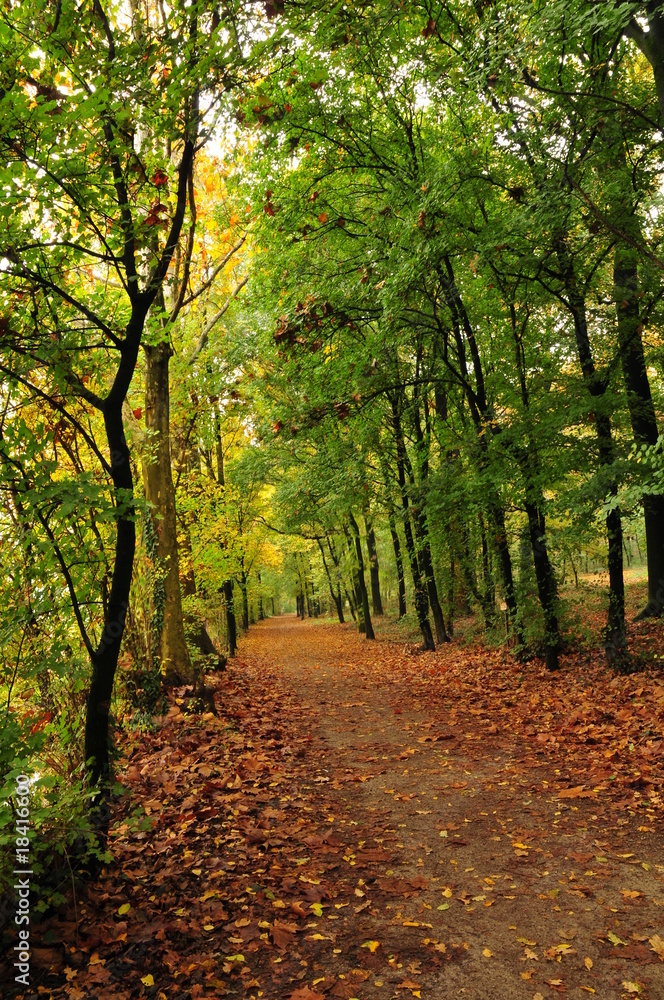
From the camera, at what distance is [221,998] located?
3221 mm

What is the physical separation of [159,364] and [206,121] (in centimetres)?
472

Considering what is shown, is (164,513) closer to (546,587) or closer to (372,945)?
(372,945)

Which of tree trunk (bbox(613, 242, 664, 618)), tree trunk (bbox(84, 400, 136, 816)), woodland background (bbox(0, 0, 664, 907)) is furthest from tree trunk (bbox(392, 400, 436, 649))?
tree trunk (bbox(84, 400, 136, 816))

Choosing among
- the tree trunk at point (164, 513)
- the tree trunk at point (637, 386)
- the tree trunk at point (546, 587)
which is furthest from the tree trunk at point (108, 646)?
the tree trunk at point (546, 587)

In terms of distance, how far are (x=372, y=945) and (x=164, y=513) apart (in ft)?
21.6

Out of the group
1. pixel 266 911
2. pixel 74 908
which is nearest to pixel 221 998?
pixel 266 911

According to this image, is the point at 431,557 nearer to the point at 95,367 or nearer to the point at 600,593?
the point at 600,593

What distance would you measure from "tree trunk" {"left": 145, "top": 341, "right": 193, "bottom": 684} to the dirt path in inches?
103

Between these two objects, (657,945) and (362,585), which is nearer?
(657,945)

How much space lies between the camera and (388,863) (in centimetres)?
472

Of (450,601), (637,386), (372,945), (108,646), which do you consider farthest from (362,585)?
(372,945)

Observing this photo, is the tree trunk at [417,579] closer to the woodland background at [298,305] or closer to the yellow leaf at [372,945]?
the woodland background at [298,305]

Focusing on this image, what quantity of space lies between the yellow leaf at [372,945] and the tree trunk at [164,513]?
5.61m

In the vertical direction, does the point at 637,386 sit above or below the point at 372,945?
above
